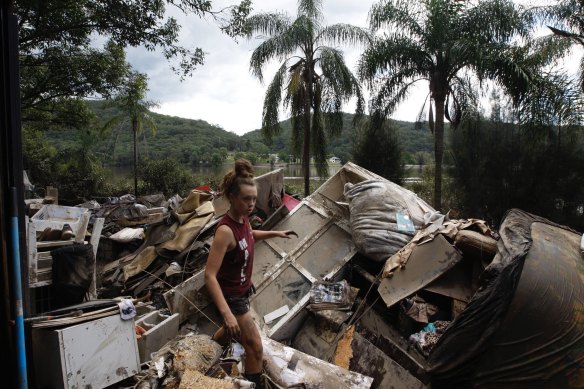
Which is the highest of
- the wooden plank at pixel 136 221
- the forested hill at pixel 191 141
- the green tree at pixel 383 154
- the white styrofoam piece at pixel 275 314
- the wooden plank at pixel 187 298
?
the forested hill at pixel 191 141

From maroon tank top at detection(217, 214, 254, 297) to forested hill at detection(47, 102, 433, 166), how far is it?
11.7m

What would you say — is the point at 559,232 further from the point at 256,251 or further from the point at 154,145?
the point at 154,145

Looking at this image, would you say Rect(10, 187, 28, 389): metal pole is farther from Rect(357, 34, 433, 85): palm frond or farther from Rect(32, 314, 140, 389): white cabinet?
Rect(357, 34, 433, 85): palm frond

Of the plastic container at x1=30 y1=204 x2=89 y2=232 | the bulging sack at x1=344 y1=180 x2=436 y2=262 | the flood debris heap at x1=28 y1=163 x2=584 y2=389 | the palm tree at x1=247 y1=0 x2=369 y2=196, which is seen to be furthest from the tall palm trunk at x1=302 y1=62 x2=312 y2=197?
the plastic container at x1=30 y1=204 x2=89 y2=232

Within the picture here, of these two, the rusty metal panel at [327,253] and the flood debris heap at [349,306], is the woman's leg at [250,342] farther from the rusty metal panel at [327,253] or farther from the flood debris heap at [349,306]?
the rusty metal panel at [327,253]

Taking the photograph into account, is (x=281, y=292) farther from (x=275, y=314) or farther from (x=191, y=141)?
(x=191, y=141)

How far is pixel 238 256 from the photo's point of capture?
2.33m

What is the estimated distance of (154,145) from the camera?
36.9m

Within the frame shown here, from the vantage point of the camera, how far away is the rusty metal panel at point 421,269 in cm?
358

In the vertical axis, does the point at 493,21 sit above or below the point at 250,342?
above

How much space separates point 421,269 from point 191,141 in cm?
3726

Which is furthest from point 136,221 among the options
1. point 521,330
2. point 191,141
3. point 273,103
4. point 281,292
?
point 191,141

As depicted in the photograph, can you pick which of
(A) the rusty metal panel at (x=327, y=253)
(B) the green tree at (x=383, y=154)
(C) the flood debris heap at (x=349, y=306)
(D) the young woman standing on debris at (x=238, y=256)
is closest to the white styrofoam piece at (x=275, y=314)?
(C) the flood debris heap at (x=349, y=306)

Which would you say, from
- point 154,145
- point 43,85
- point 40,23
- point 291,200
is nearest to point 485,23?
point 291,200
